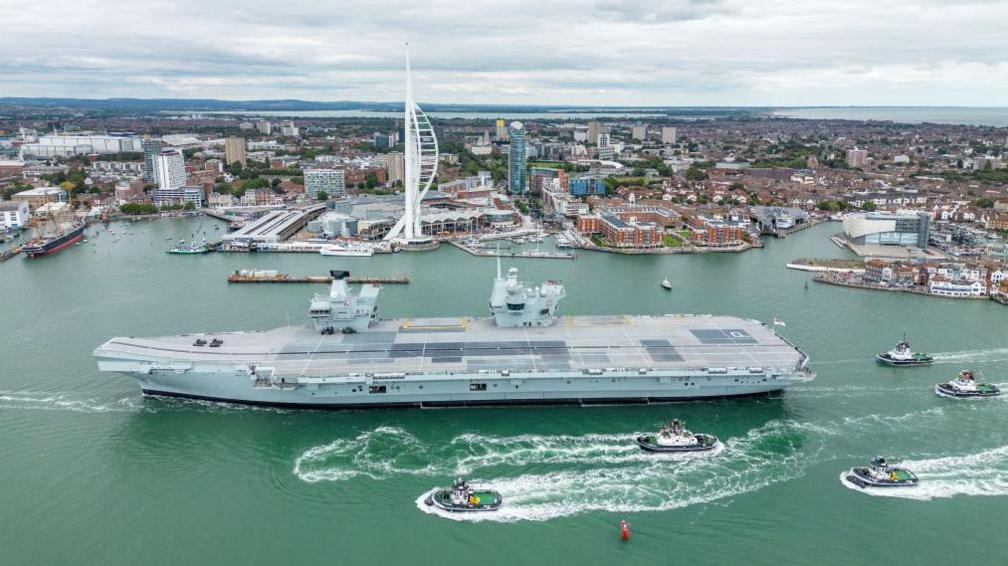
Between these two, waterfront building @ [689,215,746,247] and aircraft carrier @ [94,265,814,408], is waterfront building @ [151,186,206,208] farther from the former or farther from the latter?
aircraft carrier @ [94,265,814,408]

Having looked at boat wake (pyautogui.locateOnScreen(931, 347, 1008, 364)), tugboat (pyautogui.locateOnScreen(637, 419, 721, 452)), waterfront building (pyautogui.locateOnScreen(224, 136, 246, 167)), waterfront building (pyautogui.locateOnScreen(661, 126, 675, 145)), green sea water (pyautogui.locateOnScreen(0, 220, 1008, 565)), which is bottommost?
green sea water (pyautogui.locateOnScreen(0, 220, 1008, 565))

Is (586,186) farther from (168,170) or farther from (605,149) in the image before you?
(605,149)

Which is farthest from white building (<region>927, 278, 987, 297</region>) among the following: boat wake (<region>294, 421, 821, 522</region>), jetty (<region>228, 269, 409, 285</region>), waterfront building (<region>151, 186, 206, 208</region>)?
waterfront building (<region>151, 186, 206, 208</region>)

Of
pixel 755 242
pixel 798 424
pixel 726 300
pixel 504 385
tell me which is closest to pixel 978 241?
pixel 755 242

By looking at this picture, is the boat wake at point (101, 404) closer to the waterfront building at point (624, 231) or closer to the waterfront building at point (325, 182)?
the waterfront building at point (624, 231)

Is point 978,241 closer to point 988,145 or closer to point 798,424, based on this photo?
point 798,424

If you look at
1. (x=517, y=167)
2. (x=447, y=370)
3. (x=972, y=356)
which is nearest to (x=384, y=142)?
(x=517, y=167)
